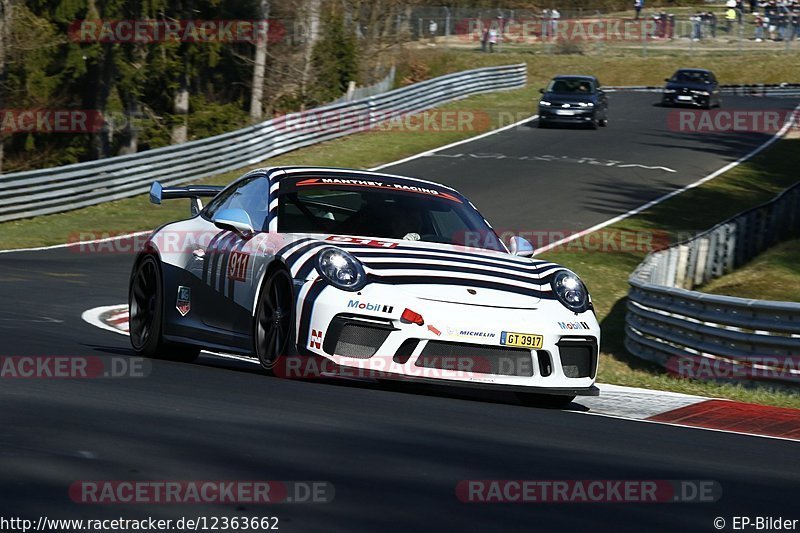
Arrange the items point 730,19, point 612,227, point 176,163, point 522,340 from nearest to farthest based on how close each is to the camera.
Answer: point 522,340, point 612,227, point 176,163, point 730,19

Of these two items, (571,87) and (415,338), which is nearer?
(415,338)

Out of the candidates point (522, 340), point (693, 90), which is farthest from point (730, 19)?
point (522, 340)

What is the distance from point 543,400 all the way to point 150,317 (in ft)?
9.64

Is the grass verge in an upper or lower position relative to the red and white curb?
lower

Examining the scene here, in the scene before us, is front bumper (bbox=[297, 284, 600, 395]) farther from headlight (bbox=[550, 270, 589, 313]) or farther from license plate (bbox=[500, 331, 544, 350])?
headlight (bbox=[550, 270, 589, 313])

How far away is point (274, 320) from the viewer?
8.04m

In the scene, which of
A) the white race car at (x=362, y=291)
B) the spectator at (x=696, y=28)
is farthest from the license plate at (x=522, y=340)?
the spectator at (x=696, y=28)

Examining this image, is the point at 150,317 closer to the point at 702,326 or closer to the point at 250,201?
the point at 250,201

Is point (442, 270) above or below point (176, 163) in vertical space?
above

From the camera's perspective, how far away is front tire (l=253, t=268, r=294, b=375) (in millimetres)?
7887

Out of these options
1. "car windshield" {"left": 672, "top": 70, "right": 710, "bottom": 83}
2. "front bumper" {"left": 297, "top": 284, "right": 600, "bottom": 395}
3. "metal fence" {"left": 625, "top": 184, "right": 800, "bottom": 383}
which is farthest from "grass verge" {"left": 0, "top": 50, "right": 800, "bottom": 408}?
"car windshield" {"left": 672, "top": 70, "right": 710, "bottom": 83}

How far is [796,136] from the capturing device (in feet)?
130

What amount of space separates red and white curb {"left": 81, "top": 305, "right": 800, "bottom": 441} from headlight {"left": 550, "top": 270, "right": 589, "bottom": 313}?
636 mm

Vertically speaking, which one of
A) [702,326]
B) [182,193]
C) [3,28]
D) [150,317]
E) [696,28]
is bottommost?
[702,326]
